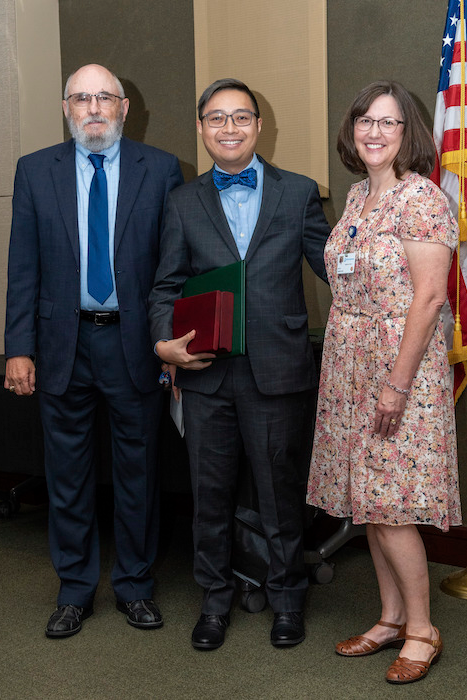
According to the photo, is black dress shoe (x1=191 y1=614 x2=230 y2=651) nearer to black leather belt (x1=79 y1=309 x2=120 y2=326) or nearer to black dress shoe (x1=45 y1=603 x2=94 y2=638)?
black dress shoe (x1=45 y1=603 x2=94 y2=638)

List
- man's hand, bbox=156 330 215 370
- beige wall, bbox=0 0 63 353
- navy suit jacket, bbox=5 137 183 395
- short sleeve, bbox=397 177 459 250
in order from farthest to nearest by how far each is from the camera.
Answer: beige wall, bbox=0 0 63 353 < navy suit jacket, bbox=5 137 183 395 < man's hand, bbox=156 330 215 370 < short sleeve, bbox=397 177 459 250

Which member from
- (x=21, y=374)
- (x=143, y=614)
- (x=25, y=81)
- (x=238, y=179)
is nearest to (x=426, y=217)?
(x=238, y=179)

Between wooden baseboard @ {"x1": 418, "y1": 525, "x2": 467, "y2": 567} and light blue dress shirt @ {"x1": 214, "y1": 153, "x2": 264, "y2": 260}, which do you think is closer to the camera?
light blue dress shirt @ {"x1": 214, "y1": 153, "x2": 264, "y2": 260}

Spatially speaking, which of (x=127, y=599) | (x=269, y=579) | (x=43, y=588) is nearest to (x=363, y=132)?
(x=269, y=579)

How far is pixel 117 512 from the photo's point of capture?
279cm

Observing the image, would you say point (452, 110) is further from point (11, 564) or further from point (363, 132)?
point (11, 564)

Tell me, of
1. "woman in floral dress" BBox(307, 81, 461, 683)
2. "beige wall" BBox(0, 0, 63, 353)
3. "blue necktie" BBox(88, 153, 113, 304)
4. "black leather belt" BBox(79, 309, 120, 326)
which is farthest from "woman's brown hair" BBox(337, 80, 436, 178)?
"beige wall" BBox(0, 0, 63, 353)

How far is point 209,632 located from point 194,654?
0.29 feet

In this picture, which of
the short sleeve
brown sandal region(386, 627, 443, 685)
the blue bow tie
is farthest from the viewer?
the blue bow tie

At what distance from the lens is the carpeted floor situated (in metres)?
2.28

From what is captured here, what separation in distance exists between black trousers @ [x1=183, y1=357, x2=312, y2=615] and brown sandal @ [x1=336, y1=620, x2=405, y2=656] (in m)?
0.22

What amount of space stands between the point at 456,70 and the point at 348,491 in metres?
1.72

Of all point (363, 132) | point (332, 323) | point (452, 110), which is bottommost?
point (332, 323)

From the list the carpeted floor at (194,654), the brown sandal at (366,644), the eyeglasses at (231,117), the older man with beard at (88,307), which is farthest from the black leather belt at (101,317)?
the brown sandal at (366,644)
